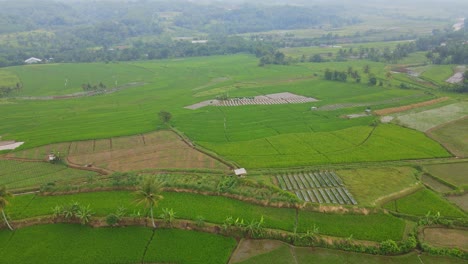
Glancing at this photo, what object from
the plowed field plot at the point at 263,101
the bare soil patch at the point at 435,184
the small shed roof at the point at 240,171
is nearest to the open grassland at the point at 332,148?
the small shed roof at the point at 240,171

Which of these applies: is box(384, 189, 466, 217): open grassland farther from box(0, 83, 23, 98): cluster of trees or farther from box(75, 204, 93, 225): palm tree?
box(0, 83, 23, 98): cluster of trees

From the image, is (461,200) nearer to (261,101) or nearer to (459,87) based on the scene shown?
(261,101)

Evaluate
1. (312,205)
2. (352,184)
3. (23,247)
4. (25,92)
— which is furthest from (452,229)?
(25,92)

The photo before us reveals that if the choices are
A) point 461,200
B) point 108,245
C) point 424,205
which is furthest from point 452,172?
point 108,245

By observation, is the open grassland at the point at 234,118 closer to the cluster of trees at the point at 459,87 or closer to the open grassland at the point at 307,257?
the cluster of trees at the point at 459,87

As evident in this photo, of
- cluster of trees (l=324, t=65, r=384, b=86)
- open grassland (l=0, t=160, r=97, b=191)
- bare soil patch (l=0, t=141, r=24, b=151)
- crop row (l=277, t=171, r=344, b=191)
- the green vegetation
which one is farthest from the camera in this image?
cluster of trees (l=324, t=65, r=384, b=86)

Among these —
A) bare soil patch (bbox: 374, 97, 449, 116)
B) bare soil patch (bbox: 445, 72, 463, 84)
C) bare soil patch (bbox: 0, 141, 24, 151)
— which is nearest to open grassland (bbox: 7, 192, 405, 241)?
bare soil patch (bbox: 0, 141, 24, 151)
